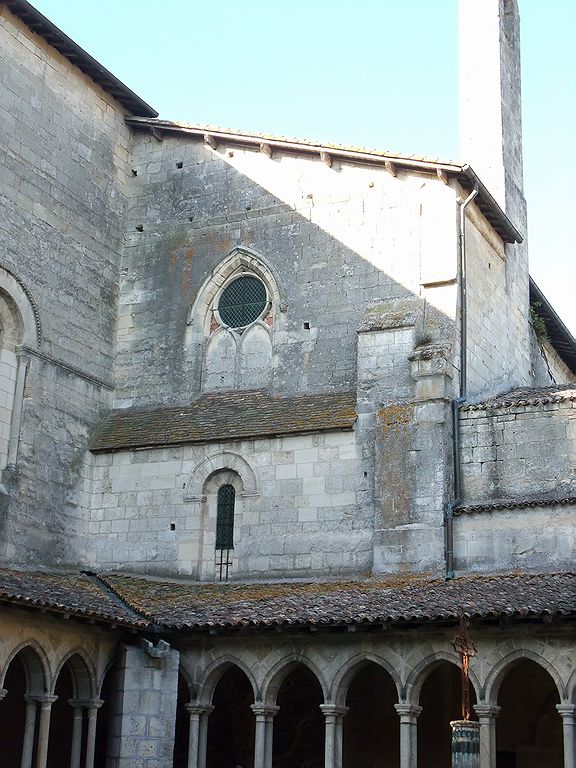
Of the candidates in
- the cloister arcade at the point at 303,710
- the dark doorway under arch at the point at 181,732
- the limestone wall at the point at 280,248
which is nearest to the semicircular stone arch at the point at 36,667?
the cloister arcade at the point at 303,710

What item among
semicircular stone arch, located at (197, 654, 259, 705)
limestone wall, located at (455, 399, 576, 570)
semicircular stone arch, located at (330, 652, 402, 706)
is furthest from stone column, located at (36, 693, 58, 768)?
limestone wall, located at (455, 399, 576, 570)

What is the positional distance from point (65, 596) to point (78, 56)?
9.32m

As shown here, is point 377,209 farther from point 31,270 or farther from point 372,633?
point 372,633

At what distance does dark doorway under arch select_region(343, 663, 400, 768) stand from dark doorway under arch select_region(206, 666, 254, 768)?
1497 mm

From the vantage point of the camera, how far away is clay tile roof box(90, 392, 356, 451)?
1853cm

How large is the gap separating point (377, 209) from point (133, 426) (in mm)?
5196

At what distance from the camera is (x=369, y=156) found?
1950 cm

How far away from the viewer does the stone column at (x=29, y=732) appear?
14969mm

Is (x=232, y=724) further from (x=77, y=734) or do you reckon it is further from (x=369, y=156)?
(x=369, y=156)

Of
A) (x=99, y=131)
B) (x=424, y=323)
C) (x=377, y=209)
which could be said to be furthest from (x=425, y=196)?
(x=99, y=131)

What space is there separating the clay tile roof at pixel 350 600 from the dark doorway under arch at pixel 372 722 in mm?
1950

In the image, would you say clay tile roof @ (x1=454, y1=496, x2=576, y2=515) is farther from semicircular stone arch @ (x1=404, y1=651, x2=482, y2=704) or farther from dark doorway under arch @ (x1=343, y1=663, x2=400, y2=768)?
dark doorway under arch @ (x1=343, y1=663, x2=400, y2=768)

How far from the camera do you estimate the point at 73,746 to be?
15.8m

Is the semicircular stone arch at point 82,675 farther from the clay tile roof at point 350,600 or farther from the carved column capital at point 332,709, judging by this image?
the carved column capital at point 332,709
